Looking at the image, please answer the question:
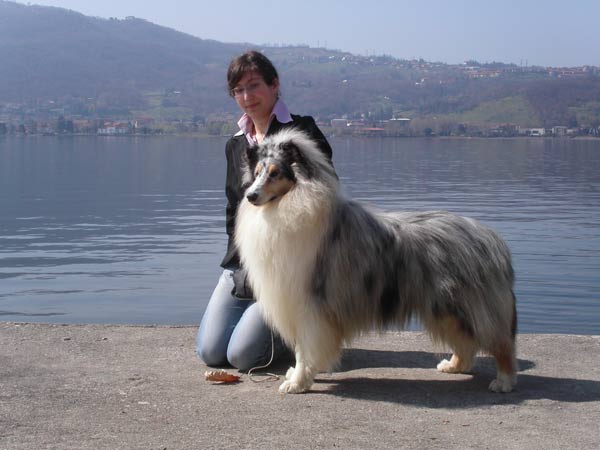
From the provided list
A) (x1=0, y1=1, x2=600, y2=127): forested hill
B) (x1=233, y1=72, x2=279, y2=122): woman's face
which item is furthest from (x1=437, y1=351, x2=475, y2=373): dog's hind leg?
(x1=0, y1=1, x2=600, y2=127): forested hill

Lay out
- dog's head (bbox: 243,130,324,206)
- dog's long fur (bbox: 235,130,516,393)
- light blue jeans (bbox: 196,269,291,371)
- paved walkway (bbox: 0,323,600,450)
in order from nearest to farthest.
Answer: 1. paved walkway (bbox: 0,323,600,450)
2. dog's head (bbox: 243,130,324,206)
3. dog's long fur (bbox: 235,130,516,393)
4. light blue jeans (bbox: 196,269,291,371)

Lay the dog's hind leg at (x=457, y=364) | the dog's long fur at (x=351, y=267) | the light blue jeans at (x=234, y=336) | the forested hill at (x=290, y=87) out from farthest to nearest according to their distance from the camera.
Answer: the forested hill at (x=290, y=87) < the light blue jeans at (x=234, y=336) < the dog's hind leg at (x=457, y=364) < the dog's long fur at (x=351, y=267)

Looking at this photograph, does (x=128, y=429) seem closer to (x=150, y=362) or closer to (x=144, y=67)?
(x=150, y=362)

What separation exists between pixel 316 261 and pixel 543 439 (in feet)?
→ 5.36

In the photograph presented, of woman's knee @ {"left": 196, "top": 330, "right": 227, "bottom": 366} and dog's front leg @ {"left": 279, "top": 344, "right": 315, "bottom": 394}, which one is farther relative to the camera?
woman's knee @ {"left": 196, "top": 330, "right": 227, "bottom": 366}

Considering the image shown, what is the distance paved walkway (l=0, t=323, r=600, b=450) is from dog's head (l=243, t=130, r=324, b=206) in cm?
126

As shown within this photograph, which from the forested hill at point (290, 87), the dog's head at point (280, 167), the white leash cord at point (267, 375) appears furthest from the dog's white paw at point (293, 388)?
the forested hill at point (290, 87)

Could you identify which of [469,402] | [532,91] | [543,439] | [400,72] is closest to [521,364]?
[469,402]

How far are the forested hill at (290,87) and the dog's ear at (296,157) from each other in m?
106

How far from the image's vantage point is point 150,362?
238 inches

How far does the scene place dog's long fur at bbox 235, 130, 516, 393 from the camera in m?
5.06

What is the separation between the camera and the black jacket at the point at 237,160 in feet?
19.1

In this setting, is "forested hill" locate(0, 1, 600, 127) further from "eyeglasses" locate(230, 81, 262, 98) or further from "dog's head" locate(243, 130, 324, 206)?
"dog's head" locate(243, 130, 324, 206)

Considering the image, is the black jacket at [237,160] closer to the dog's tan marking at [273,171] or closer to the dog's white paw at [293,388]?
the dog's tan marking at [273,171]
